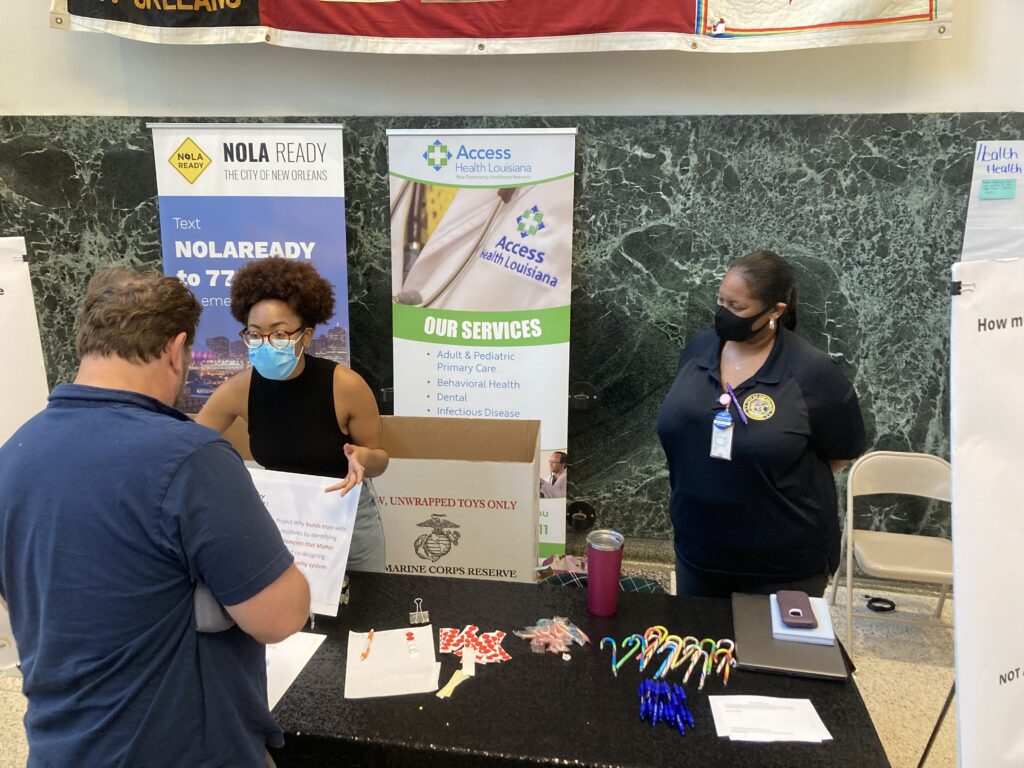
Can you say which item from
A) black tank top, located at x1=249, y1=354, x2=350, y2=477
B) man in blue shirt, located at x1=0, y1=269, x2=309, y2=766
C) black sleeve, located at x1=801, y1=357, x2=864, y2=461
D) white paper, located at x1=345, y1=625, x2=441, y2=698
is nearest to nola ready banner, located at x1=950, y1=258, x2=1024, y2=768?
black sleeve, located at x1=801, y1=357, x2=864, y2=461

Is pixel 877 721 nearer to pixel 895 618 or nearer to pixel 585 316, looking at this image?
pixel 895 618

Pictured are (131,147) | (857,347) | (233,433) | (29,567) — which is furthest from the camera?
(131,147)

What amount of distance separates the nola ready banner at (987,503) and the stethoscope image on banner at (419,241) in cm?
226

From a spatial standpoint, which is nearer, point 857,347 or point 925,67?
point 925,67

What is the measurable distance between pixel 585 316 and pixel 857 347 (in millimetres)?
1220

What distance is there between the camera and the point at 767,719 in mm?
1320

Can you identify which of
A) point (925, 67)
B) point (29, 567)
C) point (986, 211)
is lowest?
point (29, 567)

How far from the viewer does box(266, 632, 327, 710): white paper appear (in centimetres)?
140

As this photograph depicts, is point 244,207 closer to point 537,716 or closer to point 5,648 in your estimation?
point 5,648

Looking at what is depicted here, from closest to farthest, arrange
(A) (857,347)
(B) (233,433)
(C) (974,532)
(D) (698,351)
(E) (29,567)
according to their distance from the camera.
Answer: (E) (29,567)
(C) (974,532)
(D) (698,351)
(B) (233,433)
(A) (857,347)

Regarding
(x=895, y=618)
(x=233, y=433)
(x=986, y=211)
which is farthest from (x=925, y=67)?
(x=233, y=433)

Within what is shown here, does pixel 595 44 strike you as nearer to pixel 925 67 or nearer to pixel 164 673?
pixel 925 67

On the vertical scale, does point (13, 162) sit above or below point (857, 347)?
above

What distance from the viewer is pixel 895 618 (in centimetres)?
310
